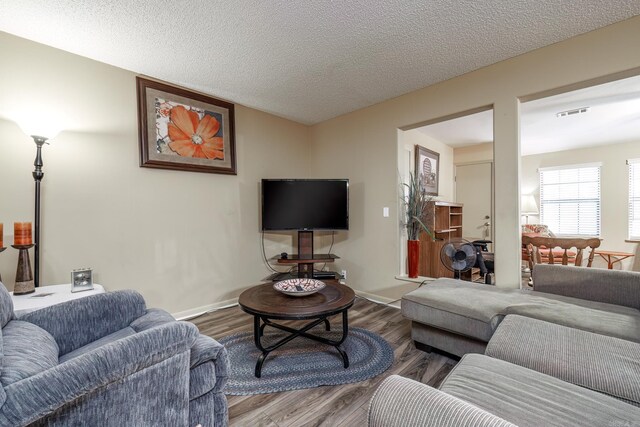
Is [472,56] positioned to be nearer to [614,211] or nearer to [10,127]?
[10,127]

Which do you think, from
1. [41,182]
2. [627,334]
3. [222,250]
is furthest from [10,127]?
[627,334]

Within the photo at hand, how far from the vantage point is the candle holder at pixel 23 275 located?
71.6 inches

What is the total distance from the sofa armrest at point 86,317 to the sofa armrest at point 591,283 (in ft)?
9.57

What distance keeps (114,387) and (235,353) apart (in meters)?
1.29

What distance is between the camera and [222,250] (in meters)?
3.22

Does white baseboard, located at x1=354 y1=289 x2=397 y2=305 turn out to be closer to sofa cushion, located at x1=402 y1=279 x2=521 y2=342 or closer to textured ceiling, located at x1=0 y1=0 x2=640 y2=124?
sofa cushion, located at x1=402 y1=279 x2=521 y2=342

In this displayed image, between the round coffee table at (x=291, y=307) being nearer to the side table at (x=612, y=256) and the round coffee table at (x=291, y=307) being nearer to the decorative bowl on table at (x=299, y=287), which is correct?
the decorative bowl on table at (x=299, y=287)

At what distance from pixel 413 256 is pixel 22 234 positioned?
3383 millimetres

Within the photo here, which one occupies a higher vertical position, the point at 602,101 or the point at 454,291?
the point at 602,101

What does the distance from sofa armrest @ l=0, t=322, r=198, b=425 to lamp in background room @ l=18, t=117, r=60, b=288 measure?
5.79 ft

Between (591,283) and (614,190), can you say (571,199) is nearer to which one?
(614,190)

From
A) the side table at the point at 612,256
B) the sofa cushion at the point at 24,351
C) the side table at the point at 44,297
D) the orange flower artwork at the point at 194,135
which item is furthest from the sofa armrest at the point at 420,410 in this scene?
the side table at the point at 612,256

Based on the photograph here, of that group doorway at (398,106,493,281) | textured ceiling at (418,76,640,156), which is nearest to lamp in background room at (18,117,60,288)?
doorway at (398,106,493,281)

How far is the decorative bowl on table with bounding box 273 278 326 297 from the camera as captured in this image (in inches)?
80.3
